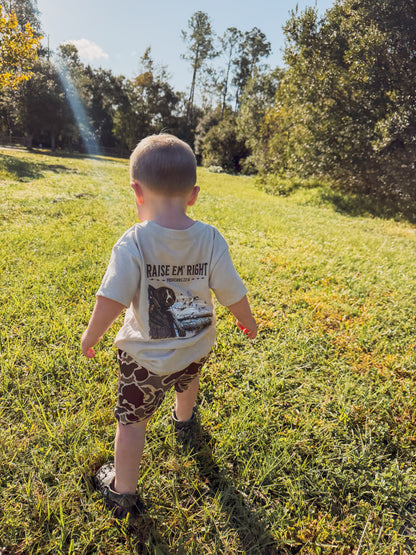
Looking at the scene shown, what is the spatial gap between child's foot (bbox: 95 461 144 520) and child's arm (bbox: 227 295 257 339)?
1.01m

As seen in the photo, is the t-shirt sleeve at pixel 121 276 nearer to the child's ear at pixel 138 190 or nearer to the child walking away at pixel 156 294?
the child walking away at pixel 156 294

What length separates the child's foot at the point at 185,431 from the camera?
2081 millimetres

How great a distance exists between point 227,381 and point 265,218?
6646mm

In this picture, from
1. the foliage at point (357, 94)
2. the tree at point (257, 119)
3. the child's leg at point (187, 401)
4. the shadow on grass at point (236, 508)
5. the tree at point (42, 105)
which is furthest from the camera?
the tree at point (42, 105)

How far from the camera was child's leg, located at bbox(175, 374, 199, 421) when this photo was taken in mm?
2007

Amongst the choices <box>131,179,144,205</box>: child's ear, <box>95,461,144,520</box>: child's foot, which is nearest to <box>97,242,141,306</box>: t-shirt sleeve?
<box>131,179,144,205</box>: child's ear

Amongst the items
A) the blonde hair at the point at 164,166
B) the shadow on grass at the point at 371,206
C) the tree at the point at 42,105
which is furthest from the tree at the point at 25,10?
the blonde hair at the point at 164,166

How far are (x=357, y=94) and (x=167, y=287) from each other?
41.5 ft

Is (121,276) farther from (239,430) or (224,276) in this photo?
(239,430)

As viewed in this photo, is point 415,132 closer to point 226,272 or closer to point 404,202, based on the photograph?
point 404,202

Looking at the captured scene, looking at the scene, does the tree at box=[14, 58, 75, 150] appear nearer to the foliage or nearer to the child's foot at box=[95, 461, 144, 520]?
the foliage

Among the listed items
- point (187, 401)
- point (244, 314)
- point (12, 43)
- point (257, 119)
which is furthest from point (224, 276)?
point (257, 119)

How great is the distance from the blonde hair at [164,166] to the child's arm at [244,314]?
63 cm

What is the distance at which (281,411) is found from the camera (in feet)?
7.90
